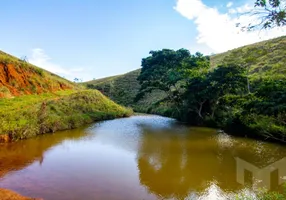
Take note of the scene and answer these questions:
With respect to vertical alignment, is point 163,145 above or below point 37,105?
below

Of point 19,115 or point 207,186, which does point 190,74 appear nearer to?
point 19,115

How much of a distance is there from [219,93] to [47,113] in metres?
14.5

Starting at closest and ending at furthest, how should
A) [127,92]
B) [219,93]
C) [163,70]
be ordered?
[219,93] < [163,70] < [127,92]

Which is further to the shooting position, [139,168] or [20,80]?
[20,80]

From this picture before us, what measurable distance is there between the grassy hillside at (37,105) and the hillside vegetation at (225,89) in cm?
609

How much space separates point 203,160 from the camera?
1116cm

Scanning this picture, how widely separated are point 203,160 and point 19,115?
11.4 m

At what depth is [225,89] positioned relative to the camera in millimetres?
22297

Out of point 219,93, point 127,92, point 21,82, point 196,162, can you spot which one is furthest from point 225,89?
point 127,92

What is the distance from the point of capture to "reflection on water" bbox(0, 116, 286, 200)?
7625 mm

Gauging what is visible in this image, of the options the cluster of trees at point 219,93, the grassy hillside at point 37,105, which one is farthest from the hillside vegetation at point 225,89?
the grassy hillside at point 37,105

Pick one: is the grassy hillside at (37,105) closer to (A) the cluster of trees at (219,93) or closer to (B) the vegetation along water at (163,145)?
(B) the vegetation along water at (163,145)

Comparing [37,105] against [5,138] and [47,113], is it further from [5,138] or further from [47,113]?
[5,138]

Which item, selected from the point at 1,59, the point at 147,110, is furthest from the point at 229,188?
the point at 147,110
